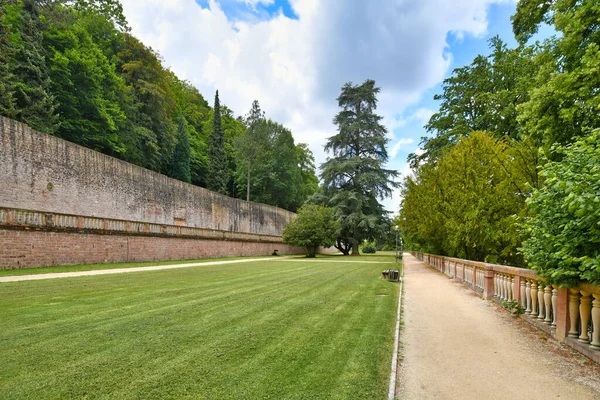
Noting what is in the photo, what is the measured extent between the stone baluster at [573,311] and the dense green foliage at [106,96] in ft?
87.7

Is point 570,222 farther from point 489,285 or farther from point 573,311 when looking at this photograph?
point 489,285

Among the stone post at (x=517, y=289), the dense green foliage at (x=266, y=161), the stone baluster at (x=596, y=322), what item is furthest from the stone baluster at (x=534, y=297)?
the dense green foliage at (x=266, y=161)

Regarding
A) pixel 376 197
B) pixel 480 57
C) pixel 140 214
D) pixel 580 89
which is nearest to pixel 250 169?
pixel 376 197

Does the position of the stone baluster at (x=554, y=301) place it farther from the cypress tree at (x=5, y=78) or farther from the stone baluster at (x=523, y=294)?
the cypress tree at (x=5, y=78)

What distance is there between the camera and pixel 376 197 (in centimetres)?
3378

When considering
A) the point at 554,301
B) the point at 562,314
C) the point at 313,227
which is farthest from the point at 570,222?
the point at 313,227

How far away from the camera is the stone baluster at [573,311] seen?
13.6 feet

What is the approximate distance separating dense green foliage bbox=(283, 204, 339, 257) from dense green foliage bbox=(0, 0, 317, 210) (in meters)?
13.8

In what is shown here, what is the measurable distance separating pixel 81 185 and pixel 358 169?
985 inches

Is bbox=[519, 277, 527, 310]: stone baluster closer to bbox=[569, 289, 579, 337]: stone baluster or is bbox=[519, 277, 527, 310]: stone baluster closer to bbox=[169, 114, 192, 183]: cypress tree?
bbox=[569, 289, 579, 337]: stone baluster

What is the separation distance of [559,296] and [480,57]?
946 inches

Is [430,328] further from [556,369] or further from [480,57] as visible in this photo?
[480,57]

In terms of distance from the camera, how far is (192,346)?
13.4 ft

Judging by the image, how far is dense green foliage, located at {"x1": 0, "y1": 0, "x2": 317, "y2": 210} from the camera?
890 inches
